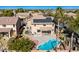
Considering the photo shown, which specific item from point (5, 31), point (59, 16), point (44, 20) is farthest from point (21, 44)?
point (59, 16)

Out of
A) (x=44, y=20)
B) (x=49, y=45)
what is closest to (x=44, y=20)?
(x=44, y=20)

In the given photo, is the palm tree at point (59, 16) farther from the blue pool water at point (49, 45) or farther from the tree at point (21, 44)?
the tree at point (21, 44)

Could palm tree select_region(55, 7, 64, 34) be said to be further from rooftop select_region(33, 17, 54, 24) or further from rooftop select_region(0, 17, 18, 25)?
rooftop select_region(0, 17, 18, 25)

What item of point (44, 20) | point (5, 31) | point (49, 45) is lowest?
point (49, 45)

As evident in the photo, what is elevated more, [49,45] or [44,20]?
[44,20]

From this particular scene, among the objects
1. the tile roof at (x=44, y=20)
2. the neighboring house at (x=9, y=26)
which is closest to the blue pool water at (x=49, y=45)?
the tile roof at (x=44, y=20)

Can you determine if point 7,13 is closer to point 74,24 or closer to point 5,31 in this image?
point 5,31
